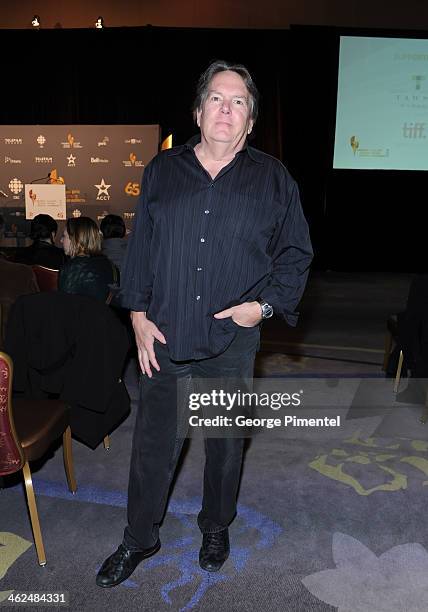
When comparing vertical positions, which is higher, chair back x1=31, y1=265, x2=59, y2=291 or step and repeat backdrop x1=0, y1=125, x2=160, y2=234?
step and repeat backdrop x1=0, y1=125, x2=160, y2=234

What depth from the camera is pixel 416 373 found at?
3.38m

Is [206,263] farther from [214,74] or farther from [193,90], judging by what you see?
[193,90]

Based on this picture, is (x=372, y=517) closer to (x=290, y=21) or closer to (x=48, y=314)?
(x=48, y=314)

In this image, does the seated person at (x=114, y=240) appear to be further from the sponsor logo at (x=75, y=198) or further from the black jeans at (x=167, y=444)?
the sponsor logo at (x=75, y=198)

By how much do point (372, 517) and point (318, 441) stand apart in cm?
73

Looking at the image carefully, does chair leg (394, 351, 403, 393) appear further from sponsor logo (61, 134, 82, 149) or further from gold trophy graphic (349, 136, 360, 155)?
sponsor logo (61, 134, 82, 149)

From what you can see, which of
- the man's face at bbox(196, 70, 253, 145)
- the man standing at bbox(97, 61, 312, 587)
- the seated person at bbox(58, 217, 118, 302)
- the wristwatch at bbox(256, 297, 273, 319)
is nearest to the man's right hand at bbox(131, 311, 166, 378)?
the man standing at bbox(97, 61, 312, 587)

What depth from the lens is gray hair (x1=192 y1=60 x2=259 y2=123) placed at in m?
1.69

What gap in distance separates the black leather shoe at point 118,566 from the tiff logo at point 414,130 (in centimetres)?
813

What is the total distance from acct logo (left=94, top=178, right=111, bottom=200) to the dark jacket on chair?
22.0 feet

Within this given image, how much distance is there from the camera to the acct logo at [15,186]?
9008 millimetres

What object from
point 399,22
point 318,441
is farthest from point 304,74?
point 318,441

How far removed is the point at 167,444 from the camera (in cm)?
183

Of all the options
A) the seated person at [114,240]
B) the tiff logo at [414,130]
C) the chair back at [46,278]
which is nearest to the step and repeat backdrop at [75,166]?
the tiff logo at [414,130]
